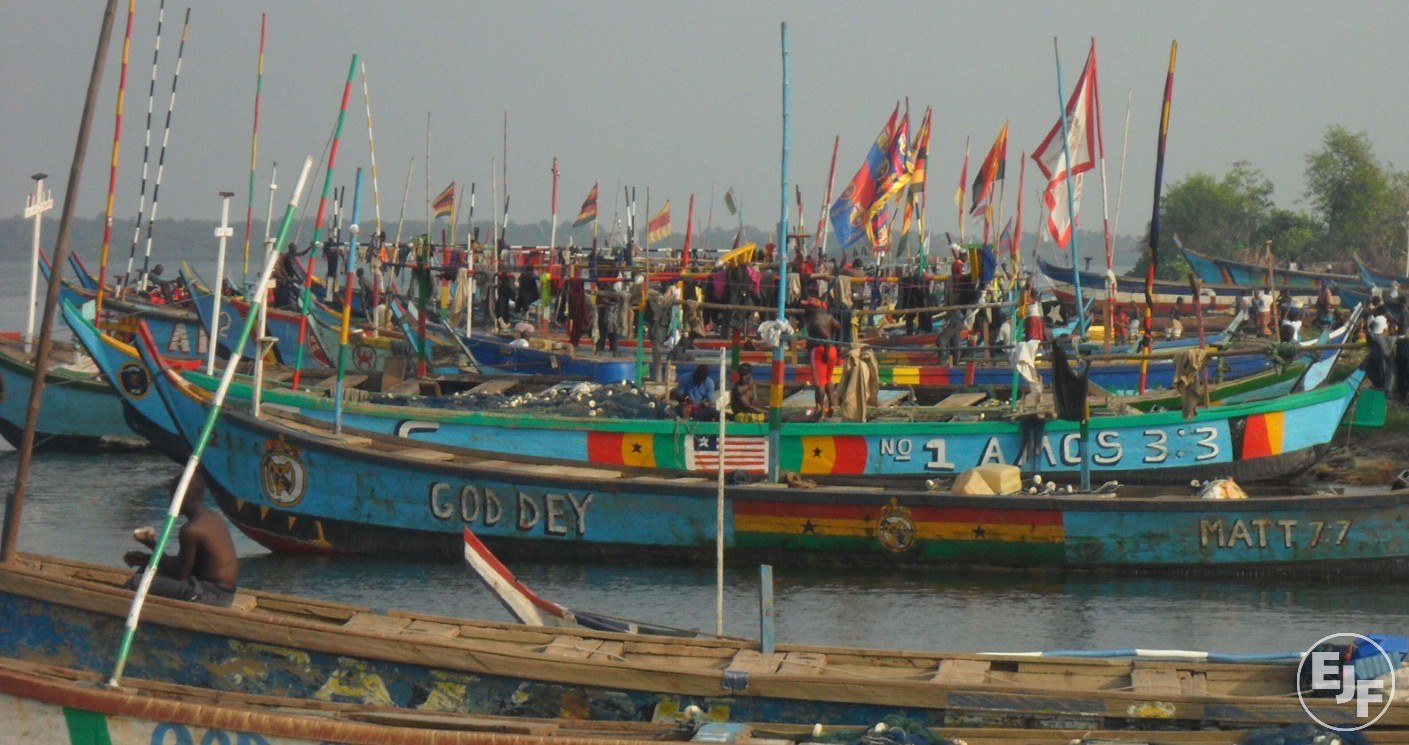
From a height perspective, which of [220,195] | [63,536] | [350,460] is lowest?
[63,536]

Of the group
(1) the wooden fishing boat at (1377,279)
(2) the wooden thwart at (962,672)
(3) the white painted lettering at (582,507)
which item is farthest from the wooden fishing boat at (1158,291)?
(2) the wooden thwart at (962,672)

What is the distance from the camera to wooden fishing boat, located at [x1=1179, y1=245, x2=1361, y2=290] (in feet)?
129

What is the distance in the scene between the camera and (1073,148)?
71.4 ft

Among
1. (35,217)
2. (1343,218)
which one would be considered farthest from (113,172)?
(1343,218)

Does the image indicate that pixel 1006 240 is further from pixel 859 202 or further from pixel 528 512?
pixel 528 512

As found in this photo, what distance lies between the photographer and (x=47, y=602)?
9.70m

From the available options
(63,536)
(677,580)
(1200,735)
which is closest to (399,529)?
(677,580)

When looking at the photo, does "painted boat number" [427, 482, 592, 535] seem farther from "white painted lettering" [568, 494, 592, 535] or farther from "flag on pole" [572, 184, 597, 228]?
"flag on pole" [572, 184, 597, 228]

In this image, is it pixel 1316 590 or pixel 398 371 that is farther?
pixel 398 371

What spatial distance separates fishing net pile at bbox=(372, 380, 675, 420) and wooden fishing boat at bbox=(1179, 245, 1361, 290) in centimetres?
2187

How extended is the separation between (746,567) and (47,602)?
24.7ft

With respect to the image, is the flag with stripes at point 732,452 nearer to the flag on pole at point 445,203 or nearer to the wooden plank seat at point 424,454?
the wooden plank seat at point 424,454

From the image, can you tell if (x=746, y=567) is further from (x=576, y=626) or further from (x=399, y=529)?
(x=576, y=626)

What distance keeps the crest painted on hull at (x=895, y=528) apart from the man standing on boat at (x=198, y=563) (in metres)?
6.97
